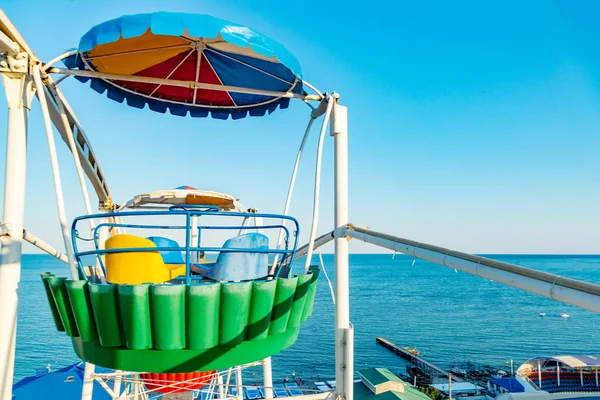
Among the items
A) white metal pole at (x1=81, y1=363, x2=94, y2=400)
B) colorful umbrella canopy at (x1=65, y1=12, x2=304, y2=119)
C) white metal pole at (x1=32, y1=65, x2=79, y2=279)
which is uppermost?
colorful umbrella canopy at (x1=65, y1=12, x2=304, y2=119)

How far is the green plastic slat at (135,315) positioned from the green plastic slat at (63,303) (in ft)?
2.39

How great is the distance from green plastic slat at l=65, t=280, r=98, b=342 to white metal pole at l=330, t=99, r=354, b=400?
2551 millimetres

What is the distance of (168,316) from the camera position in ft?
13.0

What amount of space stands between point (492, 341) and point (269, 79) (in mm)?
55379

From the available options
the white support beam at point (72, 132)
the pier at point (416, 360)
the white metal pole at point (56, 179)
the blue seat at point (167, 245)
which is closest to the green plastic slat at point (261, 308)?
the white metal pole at point (56, 179)

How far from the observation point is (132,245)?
186 inches

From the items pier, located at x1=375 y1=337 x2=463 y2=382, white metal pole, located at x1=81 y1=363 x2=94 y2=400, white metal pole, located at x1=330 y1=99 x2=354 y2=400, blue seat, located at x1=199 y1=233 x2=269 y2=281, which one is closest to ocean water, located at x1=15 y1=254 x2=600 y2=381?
pier, located at x1=375 y1=337 x2=463 y2=382

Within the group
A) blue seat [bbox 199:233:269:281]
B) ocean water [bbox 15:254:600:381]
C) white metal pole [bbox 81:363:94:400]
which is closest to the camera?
blue seat [bbox 199:233:269:281]

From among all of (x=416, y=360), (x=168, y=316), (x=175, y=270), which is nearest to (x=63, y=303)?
(x=168, y=316)

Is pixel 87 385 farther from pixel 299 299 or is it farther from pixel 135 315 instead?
pixel 299 299

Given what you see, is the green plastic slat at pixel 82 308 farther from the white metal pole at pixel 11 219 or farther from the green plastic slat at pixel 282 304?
the green plastic slat at pixel 282 304

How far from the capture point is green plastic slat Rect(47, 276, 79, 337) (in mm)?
4289

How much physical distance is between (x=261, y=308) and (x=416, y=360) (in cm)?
4508

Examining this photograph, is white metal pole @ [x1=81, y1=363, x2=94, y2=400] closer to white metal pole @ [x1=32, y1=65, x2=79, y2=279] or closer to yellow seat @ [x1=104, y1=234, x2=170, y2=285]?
yellow seat @ [x1=104, y1=234, x2=170, y2=285]
